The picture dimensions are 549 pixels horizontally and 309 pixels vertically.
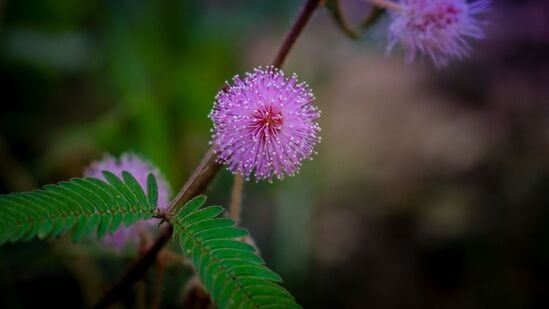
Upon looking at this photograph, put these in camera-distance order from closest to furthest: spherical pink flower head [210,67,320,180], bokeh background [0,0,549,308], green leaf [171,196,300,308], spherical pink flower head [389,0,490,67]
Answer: green leaf [171,196,300,308], spherical pink flower head [210,67,320,180], spherical pink flower head [389,0,490,67], bokeh background [0,0,549,308]

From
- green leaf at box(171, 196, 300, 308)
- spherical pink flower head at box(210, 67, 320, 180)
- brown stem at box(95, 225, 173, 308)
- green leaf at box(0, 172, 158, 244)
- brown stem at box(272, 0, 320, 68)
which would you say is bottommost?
brown stem at box(95, 225, 173, 308)

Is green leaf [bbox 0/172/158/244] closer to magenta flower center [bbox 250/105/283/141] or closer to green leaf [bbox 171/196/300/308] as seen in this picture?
green leaf [bbox 171/196/300/308]

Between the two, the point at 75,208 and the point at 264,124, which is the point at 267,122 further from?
the point at 75,208

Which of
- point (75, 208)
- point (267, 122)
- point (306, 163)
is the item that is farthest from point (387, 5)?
point (306, 163)

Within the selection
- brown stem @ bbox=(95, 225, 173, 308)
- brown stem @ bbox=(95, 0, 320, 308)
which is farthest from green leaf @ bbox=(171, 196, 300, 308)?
brown stem @ bbox=(95, 225, 173, 308)

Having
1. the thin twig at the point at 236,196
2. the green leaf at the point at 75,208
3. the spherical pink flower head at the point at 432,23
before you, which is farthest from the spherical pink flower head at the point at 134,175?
the spherical pink flower head at the point at 432,23

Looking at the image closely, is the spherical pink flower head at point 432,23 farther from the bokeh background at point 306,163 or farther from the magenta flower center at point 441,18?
the bokeh background at point 306,163
